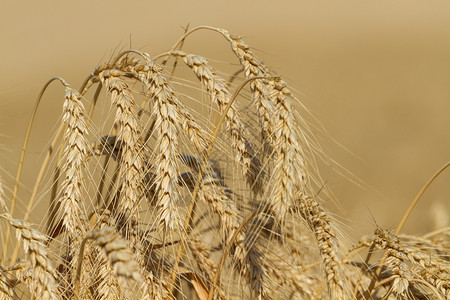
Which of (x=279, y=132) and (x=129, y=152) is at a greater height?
(x=279, y=132)

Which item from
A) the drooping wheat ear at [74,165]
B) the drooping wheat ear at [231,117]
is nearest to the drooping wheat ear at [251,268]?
the drooping wheat ear at [231,117]

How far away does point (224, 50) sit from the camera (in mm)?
9000

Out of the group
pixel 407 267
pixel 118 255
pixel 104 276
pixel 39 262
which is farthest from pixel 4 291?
pixel 407 267

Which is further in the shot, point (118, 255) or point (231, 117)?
point (231, 117)

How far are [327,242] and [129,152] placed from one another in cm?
47

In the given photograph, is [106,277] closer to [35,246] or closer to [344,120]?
[35,246]

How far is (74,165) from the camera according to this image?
119cm

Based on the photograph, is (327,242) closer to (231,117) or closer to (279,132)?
(279,132)

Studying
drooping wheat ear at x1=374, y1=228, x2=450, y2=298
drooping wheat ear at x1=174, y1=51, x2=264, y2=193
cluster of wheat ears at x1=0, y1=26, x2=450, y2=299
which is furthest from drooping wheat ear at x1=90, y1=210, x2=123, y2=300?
drooping wheat ear at x1=374, y1=228, x2=450, y2=298

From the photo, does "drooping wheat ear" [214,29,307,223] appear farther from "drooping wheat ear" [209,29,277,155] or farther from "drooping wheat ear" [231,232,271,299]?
"drooping wheat ear" [231,232,271,299]

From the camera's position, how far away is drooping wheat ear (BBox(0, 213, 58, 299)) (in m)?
0.95

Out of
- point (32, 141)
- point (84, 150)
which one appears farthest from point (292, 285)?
point (32, 141)

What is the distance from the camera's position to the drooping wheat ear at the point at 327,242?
1.17 m

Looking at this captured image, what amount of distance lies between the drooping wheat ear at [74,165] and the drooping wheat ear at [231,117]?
0.28 meters
